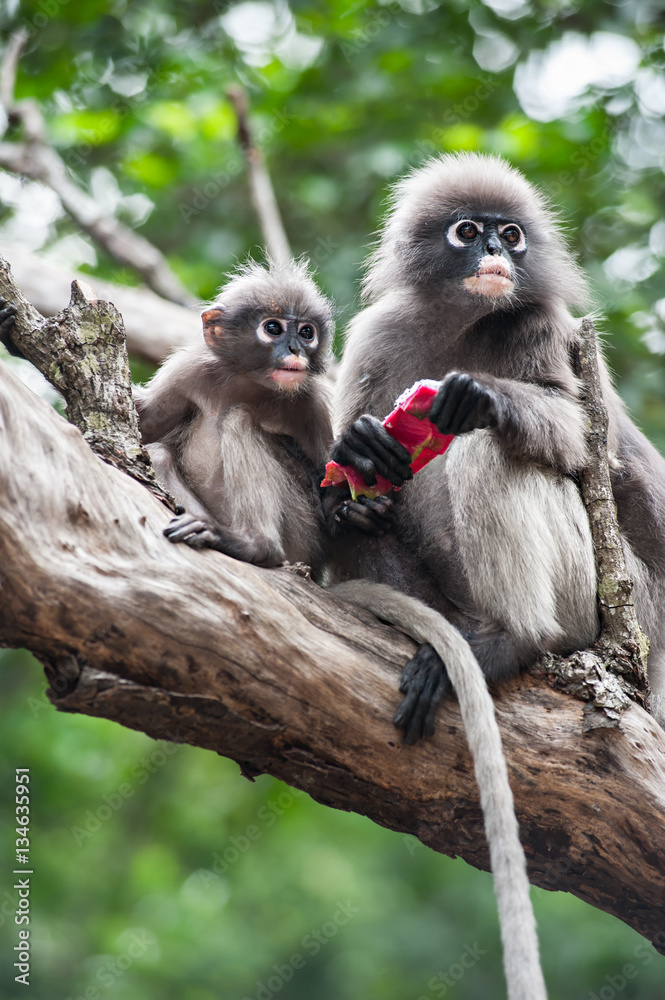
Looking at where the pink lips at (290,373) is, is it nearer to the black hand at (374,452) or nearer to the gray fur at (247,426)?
the gray fur at (247,426)

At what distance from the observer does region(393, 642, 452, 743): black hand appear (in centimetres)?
387

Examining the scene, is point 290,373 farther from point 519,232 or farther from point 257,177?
point 257,177

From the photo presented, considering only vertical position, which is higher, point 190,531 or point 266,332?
point 266,332

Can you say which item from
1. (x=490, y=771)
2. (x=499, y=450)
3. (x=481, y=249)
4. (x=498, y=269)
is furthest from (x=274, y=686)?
(x=481, y=249)

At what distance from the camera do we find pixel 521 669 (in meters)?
4.24

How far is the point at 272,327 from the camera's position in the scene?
4918 mm

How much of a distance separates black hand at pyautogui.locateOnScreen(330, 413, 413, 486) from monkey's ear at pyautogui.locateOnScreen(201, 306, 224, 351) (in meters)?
1.07

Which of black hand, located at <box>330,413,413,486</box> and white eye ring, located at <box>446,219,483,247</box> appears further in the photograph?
white eye ring, located at <box>446,219,483,247</box>

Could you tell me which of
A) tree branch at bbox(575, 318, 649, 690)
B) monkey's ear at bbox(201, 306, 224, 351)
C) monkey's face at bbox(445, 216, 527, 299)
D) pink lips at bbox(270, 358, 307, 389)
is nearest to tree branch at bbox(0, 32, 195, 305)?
monkey's ear at bbox(201, 306, 224, 351)

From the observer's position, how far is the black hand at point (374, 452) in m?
4.20

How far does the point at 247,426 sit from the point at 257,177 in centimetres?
422

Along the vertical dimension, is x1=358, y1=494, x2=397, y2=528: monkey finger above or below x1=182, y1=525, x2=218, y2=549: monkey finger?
above

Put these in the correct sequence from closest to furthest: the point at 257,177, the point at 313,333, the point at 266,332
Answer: the point at 266,332, the point at 313,333, the point at 257,177

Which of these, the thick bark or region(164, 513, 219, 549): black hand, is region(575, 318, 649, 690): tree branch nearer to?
the thick bark
